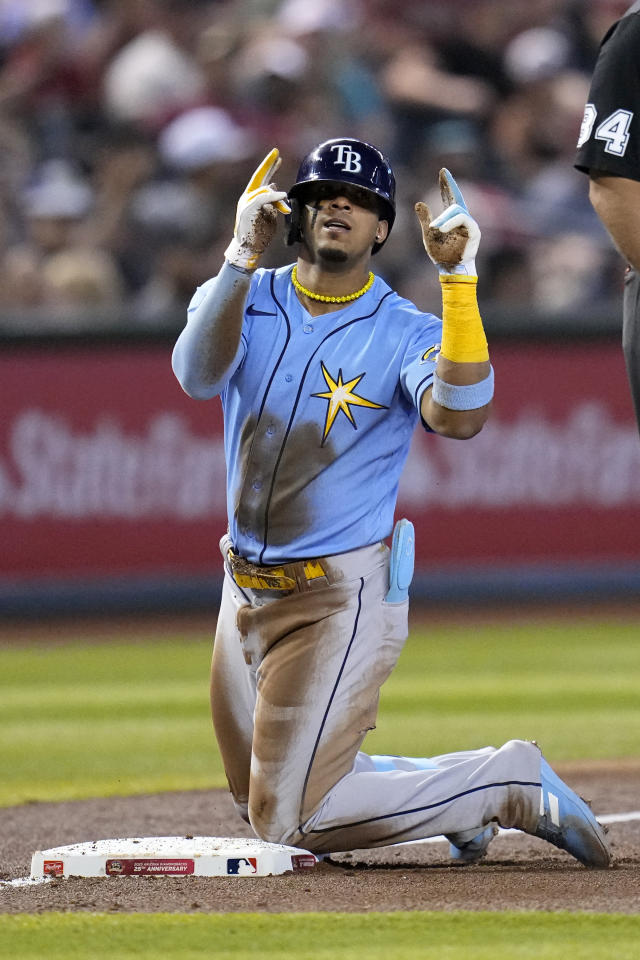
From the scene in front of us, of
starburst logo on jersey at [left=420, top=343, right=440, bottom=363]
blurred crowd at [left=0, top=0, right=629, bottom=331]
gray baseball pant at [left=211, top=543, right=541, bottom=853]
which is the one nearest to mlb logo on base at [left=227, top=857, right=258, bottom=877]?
gray baseball pant at [left=211, top=543, right=541, bottom=853]

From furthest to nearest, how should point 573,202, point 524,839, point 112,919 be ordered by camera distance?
point 573,202 < point 524,839 < point 112,919

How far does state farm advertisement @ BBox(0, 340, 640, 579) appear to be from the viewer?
1105 cm

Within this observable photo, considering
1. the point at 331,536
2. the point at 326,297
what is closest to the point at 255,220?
the point at 326,297

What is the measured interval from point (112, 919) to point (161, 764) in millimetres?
3281

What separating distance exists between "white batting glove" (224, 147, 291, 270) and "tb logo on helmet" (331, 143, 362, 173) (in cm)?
26

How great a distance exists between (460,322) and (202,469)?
6.96 m

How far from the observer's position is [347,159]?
4.74 meters

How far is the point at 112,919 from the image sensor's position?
4035 millimetres

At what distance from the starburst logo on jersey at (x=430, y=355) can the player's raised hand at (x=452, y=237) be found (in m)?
0.31

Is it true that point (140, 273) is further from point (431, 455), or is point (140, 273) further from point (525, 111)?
point (525, 111)

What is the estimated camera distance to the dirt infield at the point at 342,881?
4199mm

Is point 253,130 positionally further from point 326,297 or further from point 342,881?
point 342,881

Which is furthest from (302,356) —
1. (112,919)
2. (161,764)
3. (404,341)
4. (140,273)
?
(140,273)

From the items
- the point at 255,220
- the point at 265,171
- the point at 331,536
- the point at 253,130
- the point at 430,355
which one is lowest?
the point at 331,536
